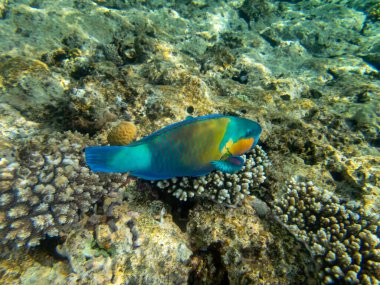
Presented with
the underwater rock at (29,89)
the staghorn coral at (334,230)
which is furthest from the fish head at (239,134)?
the underwater rock at (29,89)

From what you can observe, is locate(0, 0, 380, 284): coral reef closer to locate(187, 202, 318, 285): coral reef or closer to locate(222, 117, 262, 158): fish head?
locate(187, 202, 318, 285): coral reef

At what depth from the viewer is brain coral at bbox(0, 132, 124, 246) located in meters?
2.94

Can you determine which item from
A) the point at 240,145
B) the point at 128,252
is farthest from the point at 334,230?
the point at 128,252

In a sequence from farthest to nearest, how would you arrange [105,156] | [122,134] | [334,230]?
[122,134], [334,230], [105,156]

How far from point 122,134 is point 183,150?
1.94m

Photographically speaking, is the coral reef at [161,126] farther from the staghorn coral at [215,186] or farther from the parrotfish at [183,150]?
Answer: the parrotfish at [183,150]

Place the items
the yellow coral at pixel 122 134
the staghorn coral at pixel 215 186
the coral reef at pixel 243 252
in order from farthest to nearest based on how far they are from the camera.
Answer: the yellow coral at pixel 122 134
the staghorn coral at pixel 215 186
the coral reef at pixel 243 252

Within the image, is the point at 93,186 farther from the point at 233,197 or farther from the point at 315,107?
the point at 315,107

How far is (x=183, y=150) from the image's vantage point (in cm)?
205

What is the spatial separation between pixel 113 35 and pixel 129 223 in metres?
7.36

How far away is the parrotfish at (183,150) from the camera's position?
186 centimetres

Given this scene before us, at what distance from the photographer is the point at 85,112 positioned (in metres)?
4.02

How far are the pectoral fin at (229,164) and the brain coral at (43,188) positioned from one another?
1.78 meters

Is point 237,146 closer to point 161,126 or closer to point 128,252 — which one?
point 128,252
